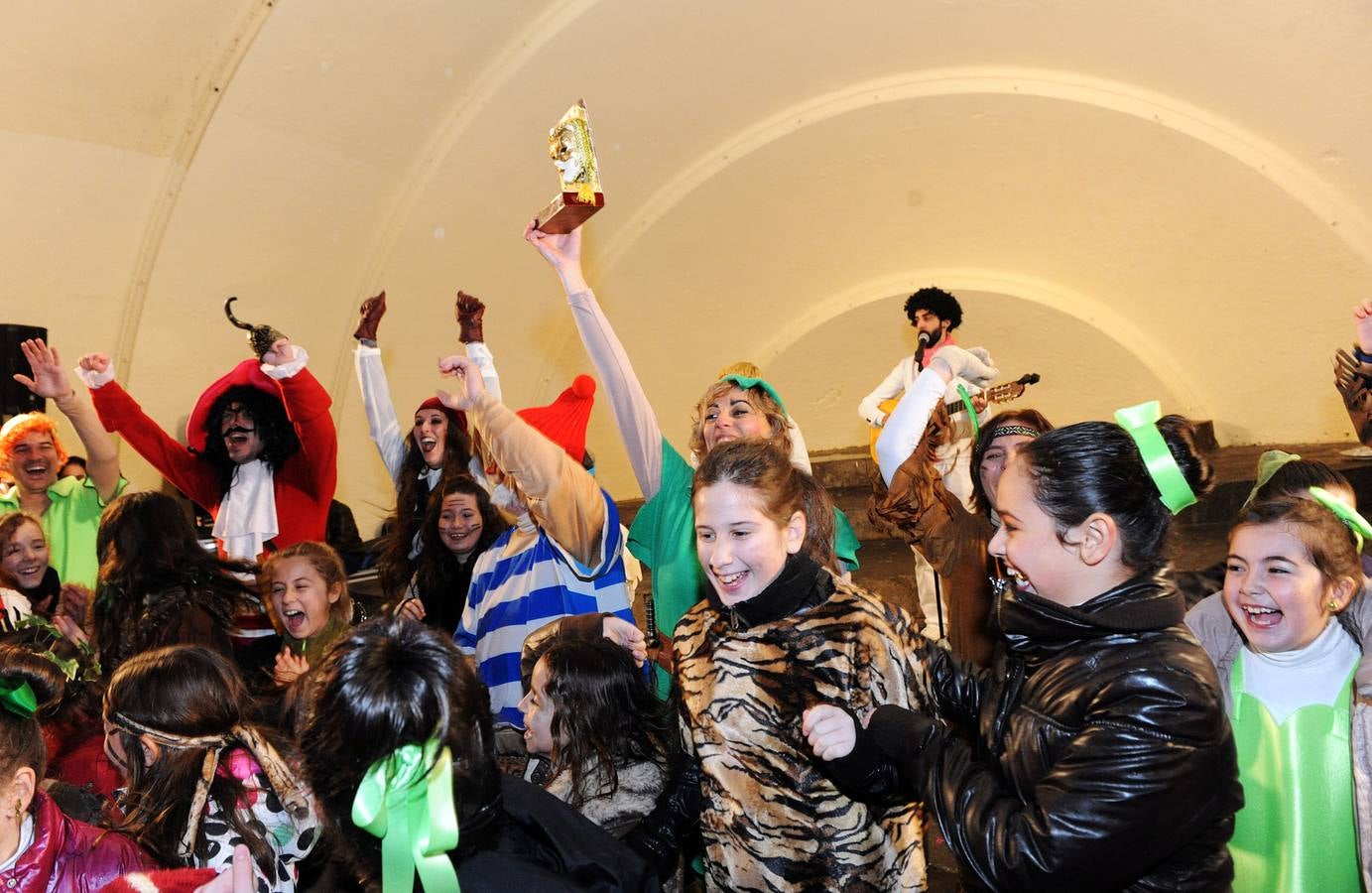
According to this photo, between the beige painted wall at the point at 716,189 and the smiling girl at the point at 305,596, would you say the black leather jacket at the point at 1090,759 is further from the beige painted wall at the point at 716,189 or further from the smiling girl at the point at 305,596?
the beige painted wall at the point at 716,189

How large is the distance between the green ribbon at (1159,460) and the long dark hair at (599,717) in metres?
1.25

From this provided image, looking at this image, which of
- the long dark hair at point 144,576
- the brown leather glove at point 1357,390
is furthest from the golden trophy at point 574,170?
the brown leather glove at point 1357,390

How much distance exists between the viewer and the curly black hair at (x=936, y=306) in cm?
695

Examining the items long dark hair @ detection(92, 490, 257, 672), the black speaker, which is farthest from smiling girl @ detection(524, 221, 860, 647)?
the black speaker

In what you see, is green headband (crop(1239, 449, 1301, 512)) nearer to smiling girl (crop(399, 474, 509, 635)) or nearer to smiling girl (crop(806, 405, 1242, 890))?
smiling girl (crop(806, 405, 1242, 890))

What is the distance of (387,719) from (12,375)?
476cm

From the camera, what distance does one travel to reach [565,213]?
277 centimetres

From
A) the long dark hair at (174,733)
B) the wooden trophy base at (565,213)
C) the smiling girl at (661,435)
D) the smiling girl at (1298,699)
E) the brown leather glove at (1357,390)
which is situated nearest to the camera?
the long dark hair at (174,733)

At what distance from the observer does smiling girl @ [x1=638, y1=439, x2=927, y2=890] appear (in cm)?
208

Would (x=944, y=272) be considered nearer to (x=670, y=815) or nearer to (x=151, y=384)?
(x=151, y=384)

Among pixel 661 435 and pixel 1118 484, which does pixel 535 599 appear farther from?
pixel 1118 484

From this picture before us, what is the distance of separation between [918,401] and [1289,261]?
614cm

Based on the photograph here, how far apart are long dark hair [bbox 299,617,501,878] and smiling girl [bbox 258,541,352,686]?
2.04 metres

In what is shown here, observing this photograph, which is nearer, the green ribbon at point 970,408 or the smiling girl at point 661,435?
the smiling girl at point 661,435
